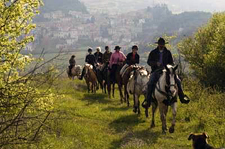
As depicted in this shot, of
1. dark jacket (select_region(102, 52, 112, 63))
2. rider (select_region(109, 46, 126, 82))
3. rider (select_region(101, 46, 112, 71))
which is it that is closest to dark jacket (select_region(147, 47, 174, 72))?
rider (select_region(109, 46, 126, 82))

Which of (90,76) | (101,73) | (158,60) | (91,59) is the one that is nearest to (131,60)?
(158,60)

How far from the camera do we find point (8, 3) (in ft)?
28.6

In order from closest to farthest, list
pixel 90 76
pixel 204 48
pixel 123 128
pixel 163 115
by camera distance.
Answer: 1. pixel 163 115
2. pixel 123 128
3. pixel 90 76
4. pixel 204 48

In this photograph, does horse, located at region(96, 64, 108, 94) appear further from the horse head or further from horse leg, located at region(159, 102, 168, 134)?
the horse head

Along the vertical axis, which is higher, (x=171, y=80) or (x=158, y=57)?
(x=158, y=57)

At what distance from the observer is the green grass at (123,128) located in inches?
404

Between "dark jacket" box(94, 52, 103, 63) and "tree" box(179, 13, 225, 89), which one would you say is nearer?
"dark jacket" box(94, 52, 103, 63)

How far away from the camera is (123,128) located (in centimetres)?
1344

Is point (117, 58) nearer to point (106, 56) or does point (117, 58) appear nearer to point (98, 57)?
point (106, 56)

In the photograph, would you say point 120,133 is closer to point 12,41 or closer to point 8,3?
→ point 12,41

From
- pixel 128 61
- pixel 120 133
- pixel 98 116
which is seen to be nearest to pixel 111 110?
pixel 98 116

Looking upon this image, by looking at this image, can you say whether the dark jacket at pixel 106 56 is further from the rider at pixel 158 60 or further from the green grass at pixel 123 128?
the rider at pixel 158 60

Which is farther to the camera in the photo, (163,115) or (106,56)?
(106,56)

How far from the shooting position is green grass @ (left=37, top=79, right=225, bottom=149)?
10.3 meters
